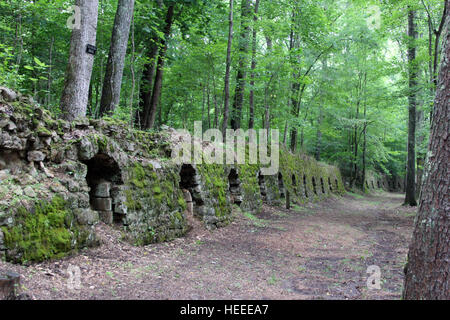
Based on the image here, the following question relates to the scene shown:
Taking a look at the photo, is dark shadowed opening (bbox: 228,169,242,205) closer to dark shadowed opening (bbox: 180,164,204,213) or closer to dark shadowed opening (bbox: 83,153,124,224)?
dark shadowed opening (bbox: 180,164,204,213)

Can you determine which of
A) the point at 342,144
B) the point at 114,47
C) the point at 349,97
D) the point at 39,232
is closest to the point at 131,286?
the point at 39,232

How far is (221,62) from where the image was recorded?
1332 cm

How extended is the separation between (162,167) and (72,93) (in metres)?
2.56

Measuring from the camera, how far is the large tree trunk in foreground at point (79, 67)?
6781 mm

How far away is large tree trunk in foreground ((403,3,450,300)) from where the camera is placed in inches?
111

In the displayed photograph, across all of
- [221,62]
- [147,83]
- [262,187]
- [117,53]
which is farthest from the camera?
[262,187]

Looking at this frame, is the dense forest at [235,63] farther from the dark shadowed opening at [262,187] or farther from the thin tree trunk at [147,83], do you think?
the dark shadowed opening at [262,187]

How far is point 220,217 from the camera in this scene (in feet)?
29.9

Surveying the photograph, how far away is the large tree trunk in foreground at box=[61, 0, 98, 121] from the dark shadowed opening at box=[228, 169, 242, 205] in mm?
5803

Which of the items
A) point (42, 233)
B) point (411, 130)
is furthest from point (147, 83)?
point (411, 130)

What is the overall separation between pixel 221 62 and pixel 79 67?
294 inches

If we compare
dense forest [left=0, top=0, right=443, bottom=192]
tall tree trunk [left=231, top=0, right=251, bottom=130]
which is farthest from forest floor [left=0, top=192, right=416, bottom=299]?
tall tree trunk [left=231, top=0, right=251, bottom=130]

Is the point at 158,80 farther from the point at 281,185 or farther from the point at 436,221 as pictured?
the point at 436,221
